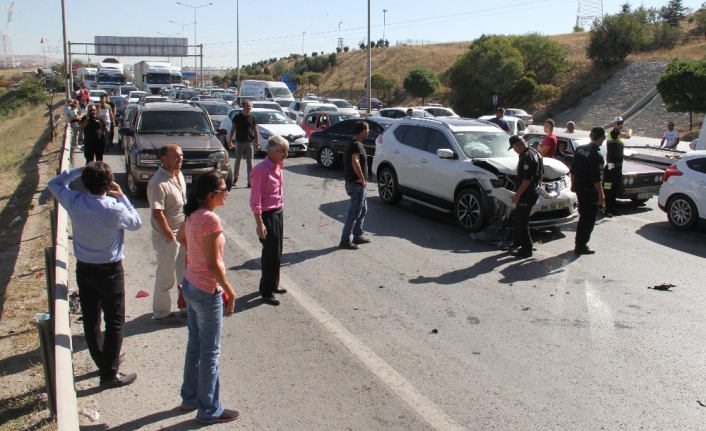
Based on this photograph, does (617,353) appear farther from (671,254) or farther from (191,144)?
(191,144)

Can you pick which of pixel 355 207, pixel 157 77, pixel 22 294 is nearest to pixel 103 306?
pixel 22 294

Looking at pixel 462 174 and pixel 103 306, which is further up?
pixel 462 174

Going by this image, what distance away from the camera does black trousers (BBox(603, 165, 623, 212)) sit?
11.9 m

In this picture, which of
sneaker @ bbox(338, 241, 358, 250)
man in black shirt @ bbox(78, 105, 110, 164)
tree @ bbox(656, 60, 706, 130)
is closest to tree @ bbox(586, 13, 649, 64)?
tree @ bbox(656, 60, 706, 130)

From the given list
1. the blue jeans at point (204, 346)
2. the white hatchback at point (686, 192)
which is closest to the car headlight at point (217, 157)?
the blue jeans at point (204, 346)

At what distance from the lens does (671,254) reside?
9.30 m

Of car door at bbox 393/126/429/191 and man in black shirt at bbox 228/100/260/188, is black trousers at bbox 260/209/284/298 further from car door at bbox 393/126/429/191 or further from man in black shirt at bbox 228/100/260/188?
man in black shirt at bbox 228/100/260/188

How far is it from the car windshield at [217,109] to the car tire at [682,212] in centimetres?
1675

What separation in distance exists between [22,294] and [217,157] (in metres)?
5.53

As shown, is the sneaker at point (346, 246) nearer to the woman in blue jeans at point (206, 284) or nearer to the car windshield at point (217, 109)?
the woman in blue jeans at point (206, 284)

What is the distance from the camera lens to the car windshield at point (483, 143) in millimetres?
10625

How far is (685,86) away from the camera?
32.2 m

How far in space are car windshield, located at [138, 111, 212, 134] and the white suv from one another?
4.01 metres

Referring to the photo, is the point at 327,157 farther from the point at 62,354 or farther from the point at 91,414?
the point at 62,354
